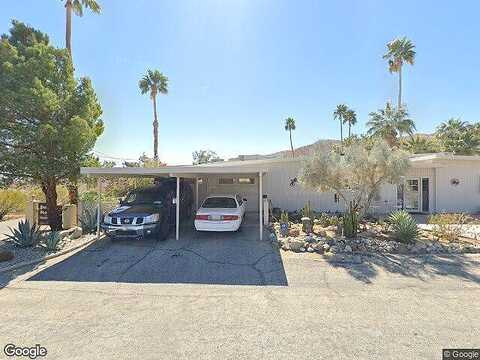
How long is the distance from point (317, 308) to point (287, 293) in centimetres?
81

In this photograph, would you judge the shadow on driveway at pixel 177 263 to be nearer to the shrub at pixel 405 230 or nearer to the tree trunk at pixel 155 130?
the shrub at pixel 405 230

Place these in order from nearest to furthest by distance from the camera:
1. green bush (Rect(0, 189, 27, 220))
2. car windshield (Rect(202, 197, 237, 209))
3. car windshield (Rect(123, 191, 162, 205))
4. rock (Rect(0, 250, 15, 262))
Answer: rock (Rect(0, 250, 15, 262)) < car windshield (Rect(123, 191, 162, 205)) < car windshield (Rect(202, 197, 237, 209)) < green bush (Rect(0, 189, 27, 220))

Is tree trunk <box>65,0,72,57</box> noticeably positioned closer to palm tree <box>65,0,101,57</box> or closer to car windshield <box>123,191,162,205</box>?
palm tree <box>65,0,101,57</box>

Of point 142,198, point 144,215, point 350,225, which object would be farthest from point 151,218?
point 350,225

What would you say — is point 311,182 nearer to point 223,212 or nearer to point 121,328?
point 223,212

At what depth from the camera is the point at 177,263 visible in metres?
7.54

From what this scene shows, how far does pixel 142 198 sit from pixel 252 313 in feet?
24.0

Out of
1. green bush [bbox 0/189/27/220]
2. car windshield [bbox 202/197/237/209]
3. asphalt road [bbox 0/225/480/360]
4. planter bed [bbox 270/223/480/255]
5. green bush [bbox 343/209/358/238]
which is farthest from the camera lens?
green bush [bbox 0/189/27/220]

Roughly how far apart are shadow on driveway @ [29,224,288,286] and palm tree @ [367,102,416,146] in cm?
2111

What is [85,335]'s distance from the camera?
3.98 meters

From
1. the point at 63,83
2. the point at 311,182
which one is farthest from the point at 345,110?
the point at 63,83

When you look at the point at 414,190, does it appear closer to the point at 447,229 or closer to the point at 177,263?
the point at 447,229

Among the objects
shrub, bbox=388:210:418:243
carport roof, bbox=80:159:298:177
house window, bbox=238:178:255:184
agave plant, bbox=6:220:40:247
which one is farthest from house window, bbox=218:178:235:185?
agave plant, bbox=6:220:40:247

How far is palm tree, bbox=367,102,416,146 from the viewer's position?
85.6 feet
